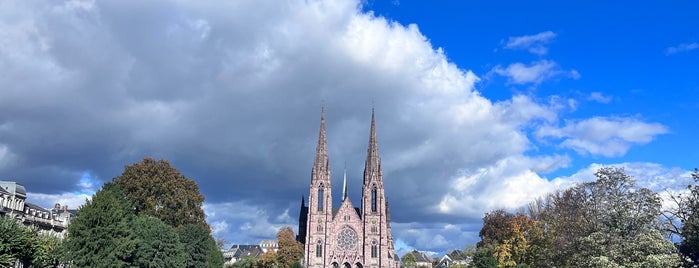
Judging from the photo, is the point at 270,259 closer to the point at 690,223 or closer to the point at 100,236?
the point at 100,236

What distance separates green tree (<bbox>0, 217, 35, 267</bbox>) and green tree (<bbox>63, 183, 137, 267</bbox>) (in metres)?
3.09

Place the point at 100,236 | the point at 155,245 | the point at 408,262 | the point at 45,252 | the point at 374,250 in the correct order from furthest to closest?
1. the point at 408,262
2. the point at 374,250
3. the point at 155,245
4. the point at 45,252
5. the point at 100,236

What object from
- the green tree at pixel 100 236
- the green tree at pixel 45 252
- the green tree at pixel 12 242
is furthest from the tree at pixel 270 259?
the green tree at pixel 12 242

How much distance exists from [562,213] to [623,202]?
19.8 m

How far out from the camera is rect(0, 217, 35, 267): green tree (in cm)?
4419

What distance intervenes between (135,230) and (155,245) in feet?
12.4

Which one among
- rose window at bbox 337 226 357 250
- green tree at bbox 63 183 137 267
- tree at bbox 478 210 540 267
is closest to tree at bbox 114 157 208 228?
green tree at bbox 63 183 137 267

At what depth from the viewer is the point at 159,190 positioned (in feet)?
247

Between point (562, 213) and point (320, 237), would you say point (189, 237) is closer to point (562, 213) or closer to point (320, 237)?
point (562, 213)

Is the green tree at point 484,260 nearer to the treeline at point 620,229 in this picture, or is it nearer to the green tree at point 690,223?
the treeline at point 620,229

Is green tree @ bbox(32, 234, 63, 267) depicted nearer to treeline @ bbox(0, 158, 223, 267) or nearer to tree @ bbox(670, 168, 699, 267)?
treeline @ bbox(0, 158, 223, 267)

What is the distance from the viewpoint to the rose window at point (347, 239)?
5200 inches

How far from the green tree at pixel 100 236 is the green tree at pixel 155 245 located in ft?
15.1

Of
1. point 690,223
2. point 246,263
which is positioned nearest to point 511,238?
point 690,223
